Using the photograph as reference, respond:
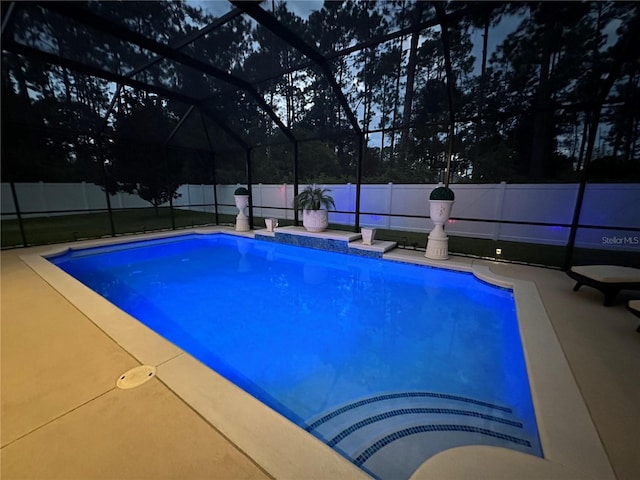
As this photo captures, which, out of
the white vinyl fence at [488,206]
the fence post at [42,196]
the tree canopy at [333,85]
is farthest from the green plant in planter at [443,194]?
the fence post at [42,196]

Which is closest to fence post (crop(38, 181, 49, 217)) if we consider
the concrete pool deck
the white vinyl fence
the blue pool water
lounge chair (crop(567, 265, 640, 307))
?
the white vinyl fence

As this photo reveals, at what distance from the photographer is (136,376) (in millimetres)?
1681

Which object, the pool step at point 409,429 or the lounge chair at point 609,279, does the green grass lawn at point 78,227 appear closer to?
the pool step at point 409,429

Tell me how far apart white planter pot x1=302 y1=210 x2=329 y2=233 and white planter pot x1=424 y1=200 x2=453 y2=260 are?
99.8 inches

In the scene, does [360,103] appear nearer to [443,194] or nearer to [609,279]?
[443,194]

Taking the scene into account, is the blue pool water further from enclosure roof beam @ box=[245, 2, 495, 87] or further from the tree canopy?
enclosure roof beam @ box=[245, 2, 495, 87]

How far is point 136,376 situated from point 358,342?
1909 millimetres

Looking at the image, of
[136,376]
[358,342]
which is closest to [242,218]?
[358,342]

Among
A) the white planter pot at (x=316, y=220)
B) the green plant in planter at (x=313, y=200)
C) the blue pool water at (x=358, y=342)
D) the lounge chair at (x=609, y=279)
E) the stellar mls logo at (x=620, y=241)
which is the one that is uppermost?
the green plant in planter at (x=313, y=200)

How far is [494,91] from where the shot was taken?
567 cm

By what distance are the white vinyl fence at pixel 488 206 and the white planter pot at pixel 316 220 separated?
1060mm

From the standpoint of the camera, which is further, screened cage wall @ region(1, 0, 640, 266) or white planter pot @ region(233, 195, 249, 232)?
white planter pot @ region(233, 195, 249, 232)

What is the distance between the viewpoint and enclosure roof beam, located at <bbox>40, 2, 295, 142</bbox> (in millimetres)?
3574

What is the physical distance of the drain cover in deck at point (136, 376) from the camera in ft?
5.27
